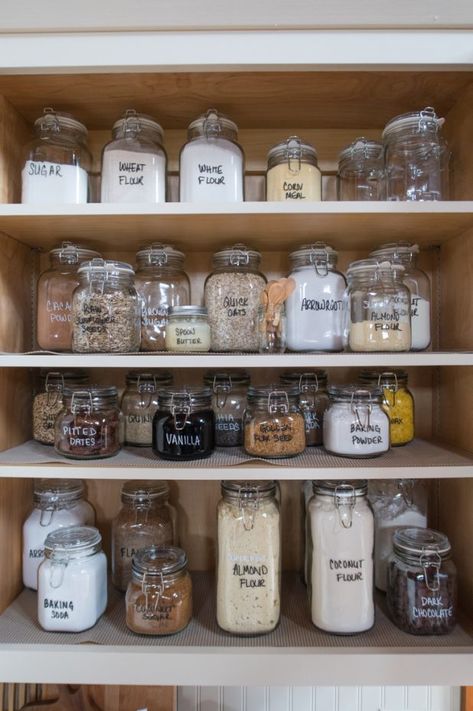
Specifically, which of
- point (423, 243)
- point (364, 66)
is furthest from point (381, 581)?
point (364, 66)

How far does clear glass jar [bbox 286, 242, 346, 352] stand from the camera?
39.8 inches

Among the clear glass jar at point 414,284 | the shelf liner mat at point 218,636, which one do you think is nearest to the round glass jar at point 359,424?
the clear glass jar at point 414,284

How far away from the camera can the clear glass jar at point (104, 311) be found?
981 mm

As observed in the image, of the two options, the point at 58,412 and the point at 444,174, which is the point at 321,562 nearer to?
the point at 58,412

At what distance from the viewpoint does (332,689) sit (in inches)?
49.7

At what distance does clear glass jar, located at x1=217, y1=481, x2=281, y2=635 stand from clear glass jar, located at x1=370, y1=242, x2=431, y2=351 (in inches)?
18.9

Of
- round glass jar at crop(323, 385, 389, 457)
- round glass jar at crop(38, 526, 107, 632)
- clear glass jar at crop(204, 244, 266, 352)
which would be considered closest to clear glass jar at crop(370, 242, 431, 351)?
round glass jar at crop(323, 385, 389, 457)

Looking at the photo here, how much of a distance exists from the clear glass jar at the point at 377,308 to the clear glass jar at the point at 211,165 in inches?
12.7

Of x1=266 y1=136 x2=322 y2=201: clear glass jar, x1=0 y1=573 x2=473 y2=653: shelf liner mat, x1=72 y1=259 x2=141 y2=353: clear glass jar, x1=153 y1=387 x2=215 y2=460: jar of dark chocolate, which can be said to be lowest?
x1=0 y1=573 x2=473 y2=653: shelf liner mat

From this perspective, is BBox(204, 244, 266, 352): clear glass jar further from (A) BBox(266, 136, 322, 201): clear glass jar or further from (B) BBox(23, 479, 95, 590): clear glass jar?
(B) BBox(23, 479, 95, 590): clear glass jar

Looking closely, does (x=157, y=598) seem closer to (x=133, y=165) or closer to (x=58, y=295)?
(x=58, y=295)

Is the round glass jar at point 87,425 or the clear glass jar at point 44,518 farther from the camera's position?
the clear glass jar at point 44,518

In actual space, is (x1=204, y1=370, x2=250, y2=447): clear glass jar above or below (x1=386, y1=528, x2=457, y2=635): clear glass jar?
above

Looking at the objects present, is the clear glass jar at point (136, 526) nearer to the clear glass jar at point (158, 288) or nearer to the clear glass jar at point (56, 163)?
the clear glass jar at point (158, 288)
